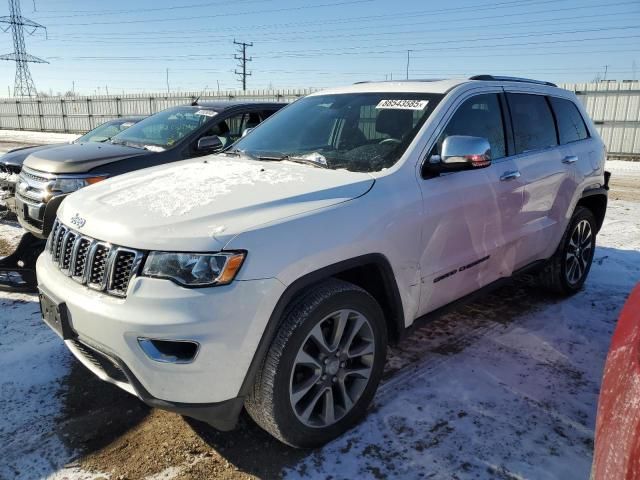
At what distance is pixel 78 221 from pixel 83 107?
33.2m

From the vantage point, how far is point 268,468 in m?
2.54

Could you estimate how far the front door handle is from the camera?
3.60 metres

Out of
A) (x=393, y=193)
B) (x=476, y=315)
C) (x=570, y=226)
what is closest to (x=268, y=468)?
(x=393, y=193)

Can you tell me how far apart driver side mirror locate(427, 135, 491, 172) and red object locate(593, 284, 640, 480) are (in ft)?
4.72

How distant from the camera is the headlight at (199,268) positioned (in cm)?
219

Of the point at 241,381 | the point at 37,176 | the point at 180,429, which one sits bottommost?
the point at 180,429

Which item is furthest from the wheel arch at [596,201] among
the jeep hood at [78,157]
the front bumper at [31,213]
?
the front bumper at [31,213]

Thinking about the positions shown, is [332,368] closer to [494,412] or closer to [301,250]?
[301,250]

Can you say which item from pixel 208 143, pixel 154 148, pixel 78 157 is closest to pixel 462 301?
pixel 208 143

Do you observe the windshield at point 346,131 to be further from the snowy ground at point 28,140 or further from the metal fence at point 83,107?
the metal fence at point 83,107

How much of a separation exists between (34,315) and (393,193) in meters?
3.17

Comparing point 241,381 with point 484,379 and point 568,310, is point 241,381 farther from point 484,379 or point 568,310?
point 568,310

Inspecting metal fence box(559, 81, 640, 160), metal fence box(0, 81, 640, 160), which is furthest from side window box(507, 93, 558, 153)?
metal fence box(0, 81, 640, 160)

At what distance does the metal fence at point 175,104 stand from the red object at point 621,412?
62.0 ft
